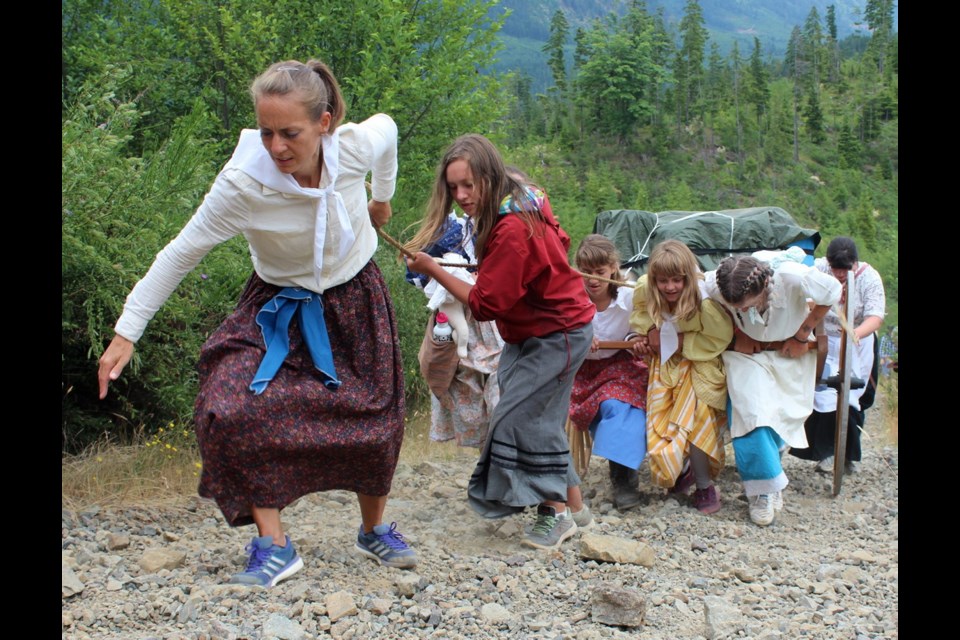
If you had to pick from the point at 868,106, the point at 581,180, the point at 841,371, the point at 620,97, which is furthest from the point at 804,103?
the point at 841,371

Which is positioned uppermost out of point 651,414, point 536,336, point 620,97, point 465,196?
point 620,97

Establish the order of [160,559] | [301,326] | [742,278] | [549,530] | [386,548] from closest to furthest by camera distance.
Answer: [301,326] < [160,559] < [386,548] < [549,530] < [742,278]

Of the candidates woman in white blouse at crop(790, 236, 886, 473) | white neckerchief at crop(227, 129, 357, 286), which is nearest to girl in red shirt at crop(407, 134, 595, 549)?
white neckerchief at crop(227, 129, 357, 286)

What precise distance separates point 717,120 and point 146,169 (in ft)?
77.3

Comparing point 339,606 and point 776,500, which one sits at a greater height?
point 339,606

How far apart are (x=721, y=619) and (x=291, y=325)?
6.73ft

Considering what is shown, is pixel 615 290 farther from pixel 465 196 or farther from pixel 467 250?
pixel 465 196

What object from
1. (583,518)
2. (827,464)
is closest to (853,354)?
(827,464)

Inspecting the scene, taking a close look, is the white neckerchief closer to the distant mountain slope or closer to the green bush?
the green bush

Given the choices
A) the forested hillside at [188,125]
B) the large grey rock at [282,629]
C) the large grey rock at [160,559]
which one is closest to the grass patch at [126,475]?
the forested hillside at [188,125]

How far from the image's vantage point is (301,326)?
4.01 meters

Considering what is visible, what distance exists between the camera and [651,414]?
18.8 feet

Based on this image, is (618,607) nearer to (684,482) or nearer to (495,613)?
(495,613)

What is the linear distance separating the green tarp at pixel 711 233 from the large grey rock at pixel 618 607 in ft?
12.0
